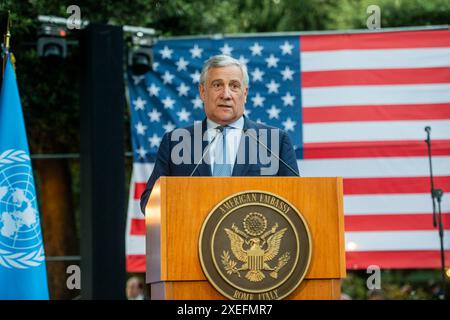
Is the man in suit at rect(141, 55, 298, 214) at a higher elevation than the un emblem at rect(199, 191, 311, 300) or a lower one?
higher

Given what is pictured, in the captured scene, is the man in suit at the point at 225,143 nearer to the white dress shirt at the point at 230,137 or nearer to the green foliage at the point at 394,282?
the white dress shirt at the point at 230,137

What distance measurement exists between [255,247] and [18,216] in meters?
3.94

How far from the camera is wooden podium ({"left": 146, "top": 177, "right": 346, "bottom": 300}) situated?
9.90 feet

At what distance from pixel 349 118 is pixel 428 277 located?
13.3 m

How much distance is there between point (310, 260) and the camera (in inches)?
120

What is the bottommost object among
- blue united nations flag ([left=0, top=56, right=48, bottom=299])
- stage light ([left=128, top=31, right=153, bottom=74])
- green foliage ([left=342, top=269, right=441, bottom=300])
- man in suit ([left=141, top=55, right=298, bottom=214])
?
green foliage ([left=342, top=269, right=441, bottom=300])

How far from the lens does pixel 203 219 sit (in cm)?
305

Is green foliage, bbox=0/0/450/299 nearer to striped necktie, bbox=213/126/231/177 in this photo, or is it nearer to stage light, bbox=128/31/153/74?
stage light, bbox=128/31/153/74

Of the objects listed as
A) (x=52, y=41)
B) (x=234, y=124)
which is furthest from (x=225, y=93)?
(x=52, y=41)

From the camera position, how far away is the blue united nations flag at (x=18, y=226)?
6.43m

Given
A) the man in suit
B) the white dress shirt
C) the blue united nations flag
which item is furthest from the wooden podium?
the blue united nations flag

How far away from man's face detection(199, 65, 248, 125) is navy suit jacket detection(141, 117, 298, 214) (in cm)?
10

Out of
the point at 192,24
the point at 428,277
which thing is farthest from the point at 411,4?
the point at 428,277

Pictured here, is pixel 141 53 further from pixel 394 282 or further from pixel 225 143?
pixel 394 282
